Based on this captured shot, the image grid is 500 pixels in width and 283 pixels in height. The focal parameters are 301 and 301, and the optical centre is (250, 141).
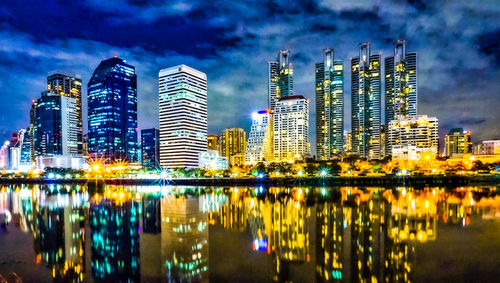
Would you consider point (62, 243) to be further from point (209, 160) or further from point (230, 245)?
point (209, 160)

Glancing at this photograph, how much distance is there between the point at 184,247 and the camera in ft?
62.1

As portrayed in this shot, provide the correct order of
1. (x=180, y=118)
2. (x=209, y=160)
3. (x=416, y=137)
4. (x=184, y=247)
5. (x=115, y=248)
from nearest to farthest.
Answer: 1. (x=184, y=247)
2. (x=115, y=248)
3. (x=416, y=137)
4. (x=180, y=118)
5. (x=209, y=160)

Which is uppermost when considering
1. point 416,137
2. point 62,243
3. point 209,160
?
point 416,137

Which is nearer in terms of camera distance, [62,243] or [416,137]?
[62,243]

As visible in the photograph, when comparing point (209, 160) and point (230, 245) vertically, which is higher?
point (230, 245)

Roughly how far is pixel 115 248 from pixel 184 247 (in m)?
4.49

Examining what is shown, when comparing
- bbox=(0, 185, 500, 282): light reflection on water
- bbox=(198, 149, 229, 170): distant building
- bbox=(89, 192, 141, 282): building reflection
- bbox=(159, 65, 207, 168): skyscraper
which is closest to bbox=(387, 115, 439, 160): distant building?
bbox=(198, 149, 229, 170): distant building

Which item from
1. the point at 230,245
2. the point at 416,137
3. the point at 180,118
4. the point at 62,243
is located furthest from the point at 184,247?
the point at 416,137

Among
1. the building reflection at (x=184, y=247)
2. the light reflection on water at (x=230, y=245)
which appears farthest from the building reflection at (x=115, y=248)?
the building reflection at (x=184, y=247)

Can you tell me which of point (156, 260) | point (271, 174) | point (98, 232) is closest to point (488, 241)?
point (156, 260)

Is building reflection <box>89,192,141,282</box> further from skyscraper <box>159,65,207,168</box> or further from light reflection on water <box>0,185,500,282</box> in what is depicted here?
skyscraper <box>159,65,207,168</box>

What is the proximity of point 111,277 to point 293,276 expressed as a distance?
8554 mm

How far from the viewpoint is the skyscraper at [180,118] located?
180 meters

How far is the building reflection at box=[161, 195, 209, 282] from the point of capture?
14.3 meters
